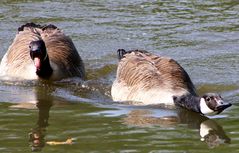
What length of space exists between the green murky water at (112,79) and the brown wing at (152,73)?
1.85 feet

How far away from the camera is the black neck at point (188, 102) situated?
10.9 m

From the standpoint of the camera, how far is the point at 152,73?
1243cm

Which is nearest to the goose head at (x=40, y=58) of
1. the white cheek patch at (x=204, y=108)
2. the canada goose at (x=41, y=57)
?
Answer: the canada goose at (x=41, y=57)

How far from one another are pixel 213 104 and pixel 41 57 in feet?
13.1

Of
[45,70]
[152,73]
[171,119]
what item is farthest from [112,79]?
[171,119]

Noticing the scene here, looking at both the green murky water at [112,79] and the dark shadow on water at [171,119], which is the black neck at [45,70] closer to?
the green murky water at [112,79]

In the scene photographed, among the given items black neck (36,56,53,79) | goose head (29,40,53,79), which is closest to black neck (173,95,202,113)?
goose head (29,40,53,79)

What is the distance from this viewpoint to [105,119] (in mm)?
10711

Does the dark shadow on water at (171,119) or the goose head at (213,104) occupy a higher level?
the goose head at (213,104)

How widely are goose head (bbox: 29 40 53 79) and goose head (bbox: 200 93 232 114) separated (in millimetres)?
3605

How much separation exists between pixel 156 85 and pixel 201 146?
3021 mm

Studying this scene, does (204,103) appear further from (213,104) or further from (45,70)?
(45,70)

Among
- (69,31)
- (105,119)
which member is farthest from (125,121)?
(69,31)

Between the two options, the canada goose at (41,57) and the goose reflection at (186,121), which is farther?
the canada goose at (41,57)
